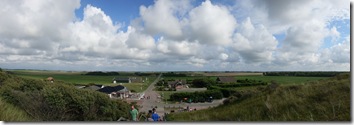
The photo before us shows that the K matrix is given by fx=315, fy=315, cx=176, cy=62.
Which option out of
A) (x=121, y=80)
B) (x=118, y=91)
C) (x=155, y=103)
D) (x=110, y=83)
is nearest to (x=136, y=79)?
(x=121, y=80)

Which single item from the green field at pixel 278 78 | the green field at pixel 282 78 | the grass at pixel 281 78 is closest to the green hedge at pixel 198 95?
the green field at pixel 278 78

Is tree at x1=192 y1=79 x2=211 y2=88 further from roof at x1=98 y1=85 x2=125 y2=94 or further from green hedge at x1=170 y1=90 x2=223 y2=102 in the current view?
roof at x1=98 y1=85 x2=125 y2=94

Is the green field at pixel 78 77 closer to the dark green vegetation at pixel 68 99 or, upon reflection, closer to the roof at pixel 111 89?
the roof at pixel 111 89

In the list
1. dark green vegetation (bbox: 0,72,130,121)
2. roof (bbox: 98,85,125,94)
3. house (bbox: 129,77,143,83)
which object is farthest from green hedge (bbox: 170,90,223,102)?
roof (bbox: 98,85,125,94)

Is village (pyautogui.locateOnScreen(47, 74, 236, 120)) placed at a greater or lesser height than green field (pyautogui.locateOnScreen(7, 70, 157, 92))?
lesser

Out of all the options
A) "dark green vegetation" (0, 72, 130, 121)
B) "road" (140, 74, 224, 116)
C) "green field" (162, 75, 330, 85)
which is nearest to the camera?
"green field" (162, 75, 330, 85)

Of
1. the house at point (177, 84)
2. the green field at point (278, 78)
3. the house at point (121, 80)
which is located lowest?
the house at point (177, 84)

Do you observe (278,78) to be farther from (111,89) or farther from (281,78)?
(111,89)

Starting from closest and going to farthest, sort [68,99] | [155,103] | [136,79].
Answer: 1. [155,103]
2. [68,99]
3. [136,79]

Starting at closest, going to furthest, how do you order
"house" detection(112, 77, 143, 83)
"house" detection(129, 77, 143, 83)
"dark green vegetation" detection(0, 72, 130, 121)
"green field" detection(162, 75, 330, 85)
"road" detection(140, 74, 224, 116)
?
"green field" detection(162, 75, 330, 85)
"dark green vegetation" detection(0, 72, 130, 121)
"road" detection(140, 74, 224, 116)
"house" detection(112, 77, 143, 83)
"house" detection(129, 77, 143, 83)

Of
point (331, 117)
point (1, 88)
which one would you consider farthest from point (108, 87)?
point (331, 117)

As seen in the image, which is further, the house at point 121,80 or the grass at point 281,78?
the house at point 121,80

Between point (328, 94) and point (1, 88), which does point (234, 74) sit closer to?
point (328, 94)
